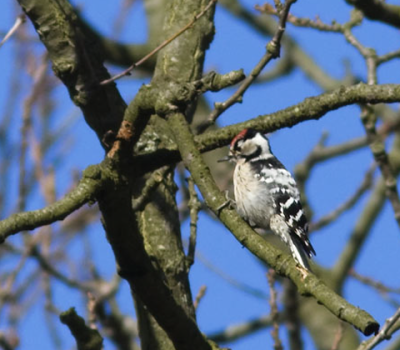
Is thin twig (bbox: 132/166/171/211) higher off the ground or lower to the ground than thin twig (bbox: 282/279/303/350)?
higher

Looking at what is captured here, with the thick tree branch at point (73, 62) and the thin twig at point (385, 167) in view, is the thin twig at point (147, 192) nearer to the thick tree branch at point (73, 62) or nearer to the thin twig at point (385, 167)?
the thick tree branch at point (73, 62)

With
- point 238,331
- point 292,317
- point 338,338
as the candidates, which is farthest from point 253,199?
point 238,331

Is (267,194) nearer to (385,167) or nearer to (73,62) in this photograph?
(385,167)

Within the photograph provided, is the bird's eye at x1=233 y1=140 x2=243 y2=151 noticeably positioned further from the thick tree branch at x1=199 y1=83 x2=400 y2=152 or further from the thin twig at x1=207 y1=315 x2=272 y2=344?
the thick tree branch at x1=199 y1=83 x2=400 y2=152

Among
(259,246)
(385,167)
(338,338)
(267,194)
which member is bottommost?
(259,246)

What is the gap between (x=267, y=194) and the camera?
5.08 m

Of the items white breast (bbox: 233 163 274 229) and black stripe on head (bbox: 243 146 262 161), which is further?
black stripe on head (bbox: 243 146 262 161)

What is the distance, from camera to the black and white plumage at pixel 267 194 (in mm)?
4785

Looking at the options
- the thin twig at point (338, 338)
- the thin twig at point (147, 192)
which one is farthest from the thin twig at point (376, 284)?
the thin twig at point (147, 192)

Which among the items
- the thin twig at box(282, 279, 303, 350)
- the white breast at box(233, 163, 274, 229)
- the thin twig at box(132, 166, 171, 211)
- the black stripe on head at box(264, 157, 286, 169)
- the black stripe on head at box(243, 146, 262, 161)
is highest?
the black stripe on head at box(243, 146, 262, 161)

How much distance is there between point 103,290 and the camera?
239 inches

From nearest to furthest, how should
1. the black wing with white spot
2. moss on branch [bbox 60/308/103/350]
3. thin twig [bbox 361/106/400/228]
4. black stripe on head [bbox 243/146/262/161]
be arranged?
moss on branch [bbox 60/308/103/350] → the black wing with white spot → thin twig [bbox 361/106/400/228] → black stripe on head [bbox 243/146/262/161]

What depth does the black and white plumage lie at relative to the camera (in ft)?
15.7

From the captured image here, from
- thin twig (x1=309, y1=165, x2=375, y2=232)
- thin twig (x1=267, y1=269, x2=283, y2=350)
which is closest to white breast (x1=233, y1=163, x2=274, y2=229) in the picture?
thin twig (x1=267, y1=269, x2=283, y2=350)
